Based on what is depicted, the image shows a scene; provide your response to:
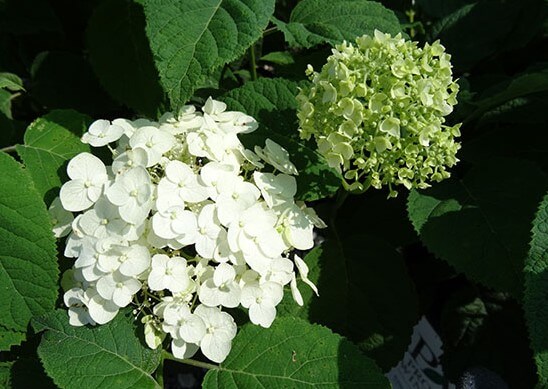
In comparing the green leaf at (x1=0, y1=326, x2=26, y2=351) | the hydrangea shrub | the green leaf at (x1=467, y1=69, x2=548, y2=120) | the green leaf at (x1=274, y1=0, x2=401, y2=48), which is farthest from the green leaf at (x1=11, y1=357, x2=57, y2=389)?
the green leaf at (x1=467, y1=69, x2=548, y2=120)

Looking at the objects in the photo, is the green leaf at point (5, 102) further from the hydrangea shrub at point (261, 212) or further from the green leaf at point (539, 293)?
the green leaf at point (539, 293)

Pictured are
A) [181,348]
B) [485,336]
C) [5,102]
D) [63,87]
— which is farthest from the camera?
[63,87]

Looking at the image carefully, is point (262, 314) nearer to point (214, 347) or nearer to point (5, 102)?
point (214, 347)

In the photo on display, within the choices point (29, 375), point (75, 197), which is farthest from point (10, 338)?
point (75, 197)

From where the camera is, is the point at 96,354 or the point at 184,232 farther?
the point at 96,354

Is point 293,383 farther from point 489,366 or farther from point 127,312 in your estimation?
point 489,366

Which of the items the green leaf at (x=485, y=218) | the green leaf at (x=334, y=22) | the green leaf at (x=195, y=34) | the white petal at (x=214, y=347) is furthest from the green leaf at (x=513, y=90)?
the white petal at (x=214, y=347)
